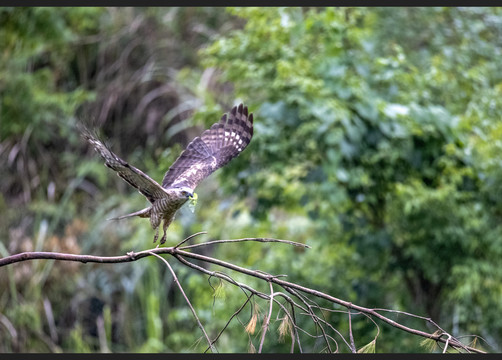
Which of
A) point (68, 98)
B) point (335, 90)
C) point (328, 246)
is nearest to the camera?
point (335, 90)

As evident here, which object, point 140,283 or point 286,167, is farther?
point 140,283

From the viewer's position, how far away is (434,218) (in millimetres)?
4266

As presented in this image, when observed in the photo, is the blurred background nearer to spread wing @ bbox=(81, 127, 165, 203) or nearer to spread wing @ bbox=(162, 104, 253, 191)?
spread wing @ bbox=(162, 104, 253, 191)

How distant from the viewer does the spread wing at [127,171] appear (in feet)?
7.38

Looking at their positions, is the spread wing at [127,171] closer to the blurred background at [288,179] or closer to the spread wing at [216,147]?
the spread wing at [216,147]

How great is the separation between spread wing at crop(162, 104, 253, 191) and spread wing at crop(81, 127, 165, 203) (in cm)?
35

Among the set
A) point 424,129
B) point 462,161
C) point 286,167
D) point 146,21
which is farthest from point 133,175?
A: point 146,21

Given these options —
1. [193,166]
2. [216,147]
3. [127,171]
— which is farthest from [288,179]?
[127,171]

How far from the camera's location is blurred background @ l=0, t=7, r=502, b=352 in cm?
413

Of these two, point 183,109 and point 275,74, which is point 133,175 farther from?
point 183,109

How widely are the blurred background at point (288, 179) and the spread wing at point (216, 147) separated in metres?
0.56

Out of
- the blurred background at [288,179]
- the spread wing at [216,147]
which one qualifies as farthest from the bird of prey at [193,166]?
the blurred background at [288,179]

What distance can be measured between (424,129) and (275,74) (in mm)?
970

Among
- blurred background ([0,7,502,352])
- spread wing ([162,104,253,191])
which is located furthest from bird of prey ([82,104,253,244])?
blurred background ([0,7,502,352])
